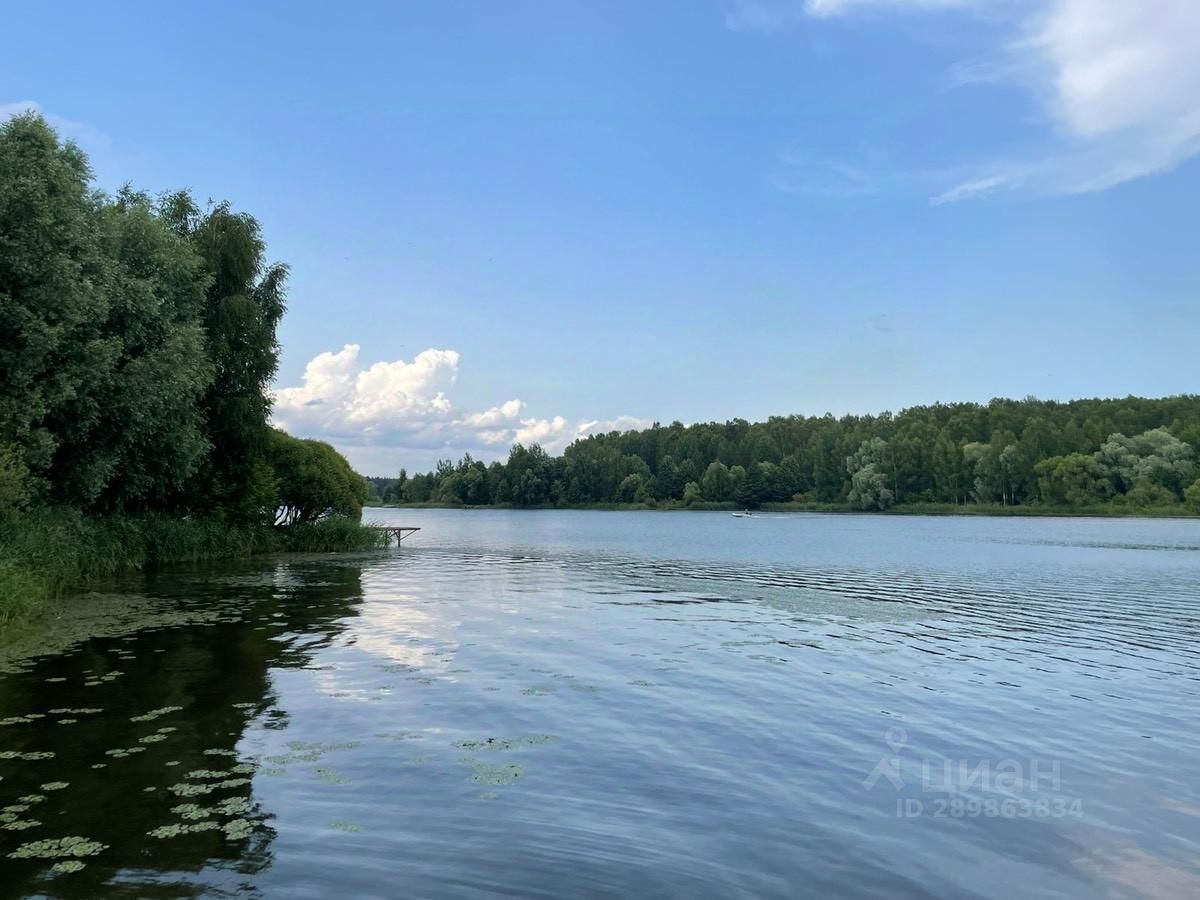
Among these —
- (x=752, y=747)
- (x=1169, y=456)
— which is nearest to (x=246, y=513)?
(x=752, y=747)

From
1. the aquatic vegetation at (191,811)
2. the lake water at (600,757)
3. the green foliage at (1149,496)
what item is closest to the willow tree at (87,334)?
the lake water at (600,757)

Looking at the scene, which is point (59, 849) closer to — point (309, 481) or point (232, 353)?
point (232, 353)

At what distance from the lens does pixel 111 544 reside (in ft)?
114

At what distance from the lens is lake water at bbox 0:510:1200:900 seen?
834 cm

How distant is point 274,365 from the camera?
150 ft

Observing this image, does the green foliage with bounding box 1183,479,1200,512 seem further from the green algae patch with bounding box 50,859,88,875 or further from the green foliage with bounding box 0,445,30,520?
the green algae patch with bounding box 50,859,88,875

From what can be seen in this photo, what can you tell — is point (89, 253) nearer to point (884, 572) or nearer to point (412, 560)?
point (412, 560)

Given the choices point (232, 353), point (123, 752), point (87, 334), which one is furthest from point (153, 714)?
point (232, 353)

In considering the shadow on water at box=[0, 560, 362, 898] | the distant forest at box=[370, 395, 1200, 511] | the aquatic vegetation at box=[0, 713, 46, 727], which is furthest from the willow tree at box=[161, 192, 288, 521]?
the distant forest at box=[370, 395, 1200, 511]

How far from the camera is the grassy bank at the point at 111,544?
24.0 m

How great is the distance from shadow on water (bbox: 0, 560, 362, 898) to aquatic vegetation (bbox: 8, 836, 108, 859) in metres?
0.02

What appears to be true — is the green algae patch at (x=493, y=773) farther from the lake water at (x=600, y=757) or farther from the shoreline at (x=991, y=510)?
the shoreline at (x=991, y=510)

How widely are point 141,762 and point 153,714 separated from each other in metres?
2.65

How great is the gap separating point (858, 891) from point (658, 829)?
2296mm
